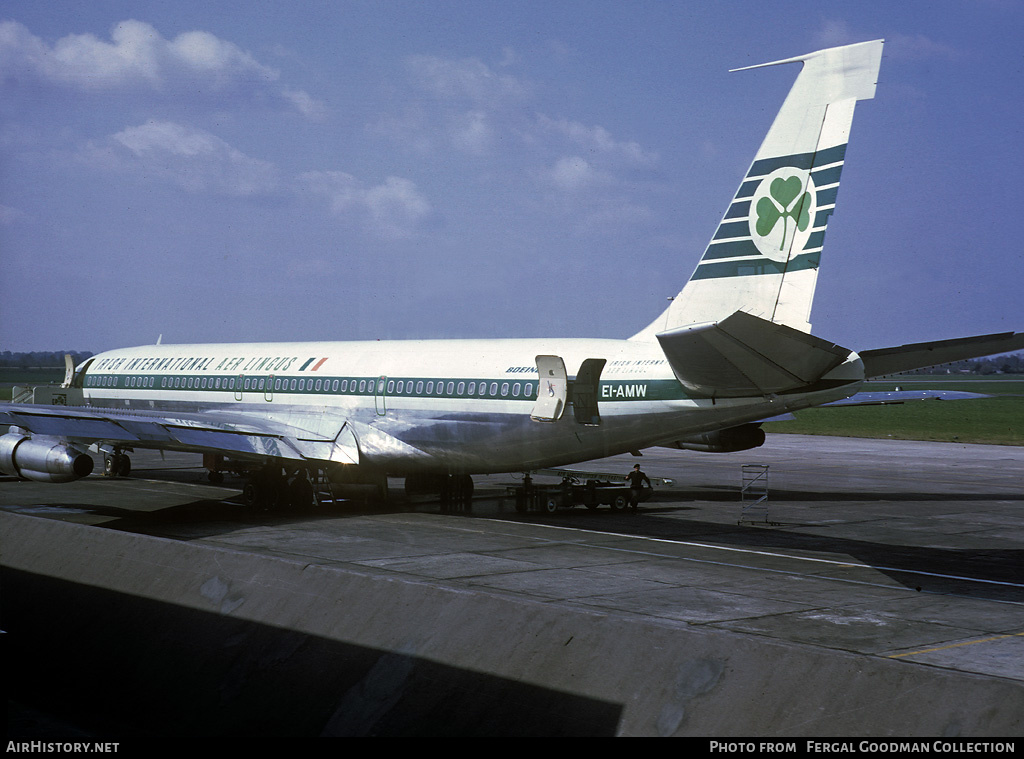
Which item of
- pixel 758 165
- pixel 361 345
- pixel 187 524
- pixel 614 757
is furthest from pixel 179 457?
pixel 614 757

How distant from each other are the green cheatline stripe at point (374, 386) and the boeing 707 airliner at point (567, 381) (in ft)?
0.17

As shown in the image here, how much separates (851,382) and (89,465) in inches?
688

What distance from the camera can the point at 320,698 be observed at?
34.6 feet

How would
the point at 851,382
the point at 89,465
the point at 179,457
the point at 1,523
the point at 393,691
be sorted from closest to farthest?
the point at 393,691, the point at 1,523, the point at 851,382, the point at 89,465, the point at 179,457

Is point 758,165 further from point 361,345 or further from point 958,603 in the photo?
point 361,345

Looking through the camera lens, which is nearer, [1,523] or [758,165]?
[1,523]

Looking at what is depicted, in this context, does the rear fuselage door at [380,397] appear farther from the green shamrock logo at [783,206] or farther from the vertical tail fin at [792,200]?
the green shamrock logo at [783,206]

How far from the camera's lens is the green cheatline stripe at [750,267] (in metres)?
20.5

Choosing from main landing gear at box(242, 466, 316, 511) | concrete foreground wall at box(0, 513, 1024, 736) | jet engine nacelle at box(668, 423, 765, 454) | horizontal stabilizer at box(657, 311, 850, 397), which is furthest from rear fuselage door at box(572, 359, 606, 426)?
concrete foreground wall at box(0, 513, 1024, 736)

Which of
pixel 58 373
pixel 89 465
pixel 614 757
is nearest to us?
pixel 614 757

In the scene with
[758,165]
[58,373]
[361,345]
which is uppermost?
[758,165]

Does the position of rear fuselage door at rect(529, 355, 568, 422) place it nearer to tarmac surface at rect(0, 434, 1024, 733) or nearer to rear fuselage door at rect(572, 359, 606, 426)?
rear fuselage door at rect(572, 359, 606, 426)

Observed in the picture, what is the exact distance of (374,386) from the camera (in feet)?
94.8

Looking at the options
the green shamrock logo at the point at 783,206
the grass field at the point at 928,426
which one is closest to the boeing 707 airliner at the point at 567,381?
the green shamrock logo at the point at 783,206
